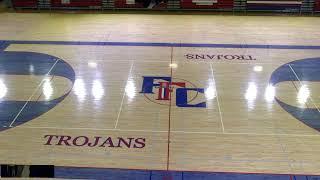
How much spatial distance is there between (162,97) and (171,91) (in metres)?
0.29

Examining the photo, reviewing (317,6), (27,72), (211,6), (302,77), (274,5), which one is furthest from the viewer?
(211,6)

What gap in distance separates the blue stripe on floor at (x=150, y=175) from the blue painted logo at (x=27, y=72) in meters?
1.68

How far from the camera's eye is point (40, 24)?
12.2 meters

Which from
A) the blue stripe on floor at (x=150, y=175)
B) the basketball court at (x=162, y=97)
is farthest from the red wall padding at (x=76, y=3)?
the blue stripe on floor at (x=150, y=175)

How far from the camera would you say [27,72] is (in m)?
8.49

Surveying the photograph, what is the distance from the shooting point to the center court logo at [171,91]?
A: 7.23m

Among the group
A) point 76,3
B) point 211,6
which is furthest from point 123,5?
point 211,6

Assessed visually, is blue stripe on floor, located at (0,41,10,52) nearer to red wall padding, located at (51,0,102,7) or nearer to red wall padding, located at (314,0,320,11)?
red wall padding, located at (51,0,102,7)

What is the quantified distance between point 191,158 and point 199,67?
11.5ft

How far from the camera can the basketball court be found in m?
5.69

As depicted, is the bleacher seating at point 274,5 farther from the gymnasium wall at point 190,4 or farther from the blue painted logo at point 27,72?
the blue painted logo at point 27,72

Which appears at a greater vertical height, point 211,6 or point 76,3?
point 76,3

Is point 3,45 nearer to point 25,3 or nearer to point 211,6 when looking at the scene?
point 25,3

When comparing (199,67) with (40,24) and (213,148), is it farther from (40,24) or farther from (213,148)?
(40,24)
